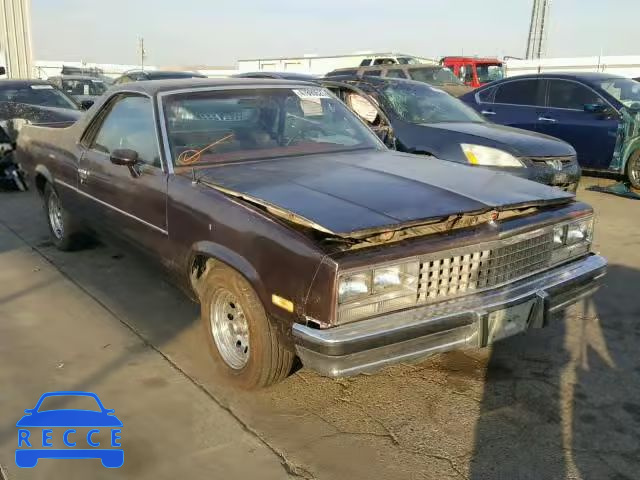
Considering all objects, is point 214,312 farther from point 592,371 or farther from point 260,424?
point 592,371

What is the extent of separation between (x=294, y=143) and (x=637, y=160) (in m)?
6.38

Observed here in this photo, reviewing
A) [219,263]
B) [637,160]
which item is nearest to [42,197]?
[219,263]

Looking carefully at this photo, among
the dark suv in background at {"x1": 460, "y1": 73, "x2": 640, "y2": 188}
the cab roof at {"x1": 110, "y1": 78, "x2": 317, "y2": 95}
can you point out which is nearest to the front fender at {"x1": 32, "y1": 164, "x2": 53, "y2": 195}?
the cab roof at {"x1": 110, "y1": 78, "x2": 317, "y2": 95}

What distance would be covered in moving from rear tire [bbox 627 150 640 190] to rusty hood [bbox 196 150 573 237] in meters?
5.71

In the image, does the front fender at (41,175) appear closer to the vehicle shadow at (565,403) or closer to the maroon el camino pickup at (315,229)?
the maroon el camino pickup at (315,229)

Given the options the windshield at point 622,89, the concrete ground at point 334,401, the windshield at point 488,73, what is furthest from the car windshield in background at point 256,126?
the windshield at point 488,73

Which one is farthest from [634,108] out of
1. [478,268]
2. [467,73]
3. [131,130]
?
[467,73]

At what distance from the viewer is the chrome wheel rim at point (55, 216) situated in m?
5.41

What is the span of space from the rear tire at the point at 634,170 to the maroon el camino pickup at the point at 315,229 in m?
5.63

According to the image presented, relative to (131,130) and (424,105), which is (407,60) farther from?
(131,130)

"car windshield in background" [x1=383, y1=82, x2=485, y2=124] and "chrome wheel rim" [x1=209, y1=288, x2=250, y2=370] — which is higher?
"car windshield in background" [x1=383, y1=82, x2=485, y2=124]

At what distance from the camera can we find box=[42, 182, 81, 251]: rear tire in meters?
5.25

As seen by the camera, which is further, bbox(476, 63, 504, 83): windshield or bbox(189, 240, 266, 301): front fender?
bbox(476, 63, 504, 83): windshield

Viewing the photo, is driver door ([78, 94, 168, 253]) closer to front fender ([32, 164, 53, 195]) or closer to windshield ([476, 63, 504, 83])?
front fender ([32, 164, 53, 195])
